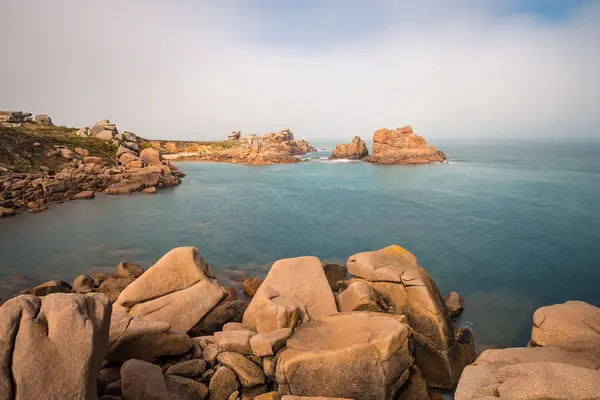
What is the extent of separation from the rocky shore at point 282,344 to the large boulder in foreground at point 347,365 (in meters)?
0.02

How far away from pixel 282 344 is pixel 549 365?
5503 millimetres

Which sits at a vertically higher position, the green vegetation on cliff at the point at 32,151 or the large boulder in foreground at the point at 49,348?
the green vegetation on cliff at the point at 32,151

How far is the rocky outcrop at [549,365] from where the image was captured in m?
5.86

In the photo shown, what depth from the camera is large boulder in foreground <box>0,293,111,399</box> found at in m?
5.02

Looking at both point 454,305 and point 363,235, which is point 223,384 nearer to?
point 454,305

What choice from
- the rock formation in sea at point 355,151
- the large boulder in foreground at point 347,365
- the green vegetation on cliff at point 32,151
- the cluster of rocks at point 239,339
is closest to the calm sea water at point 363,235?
the cluster of rocks at point 239,339

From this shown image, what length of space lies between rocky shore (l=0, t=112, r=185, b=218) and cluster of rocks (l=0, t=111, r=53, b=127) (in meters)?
17.4

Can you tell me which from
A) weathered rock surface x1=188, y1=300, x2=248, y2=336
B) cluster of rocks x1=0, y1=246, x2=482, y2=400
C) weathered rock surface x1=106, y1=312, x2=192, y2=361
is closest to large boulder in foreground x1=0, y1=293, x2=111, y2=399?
cluster of rocks x1=0, y1=246, x2=482, y2=400

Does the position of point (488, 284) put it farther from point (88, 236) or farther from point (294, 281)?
point (88, 236)

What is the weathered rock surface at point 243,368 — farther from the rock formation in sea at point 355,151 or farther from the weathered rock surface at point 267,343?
the rock formation in sea at point 355,151

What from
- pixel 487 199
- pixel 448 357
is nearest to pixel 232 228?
pixel 448 357

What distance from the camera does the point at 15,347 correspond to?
5156 millimetres

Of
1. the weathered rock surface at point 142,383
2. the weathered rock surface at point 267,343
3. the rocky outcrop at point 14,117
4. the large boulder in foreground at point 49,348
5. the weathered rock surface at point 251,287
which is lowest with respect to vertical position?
the weathered rock surface at point 251,287

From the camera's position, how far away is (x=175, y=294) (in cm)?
1062
